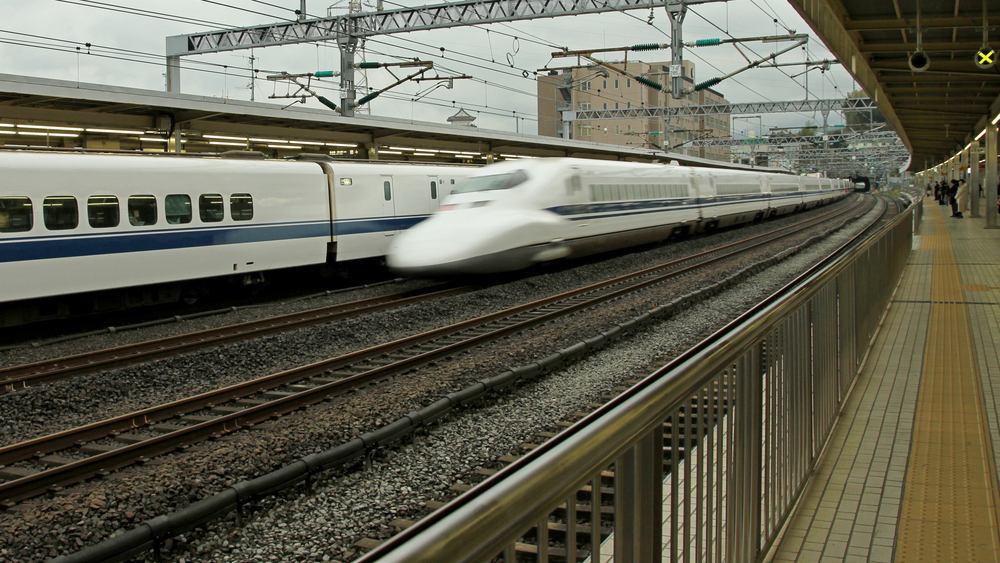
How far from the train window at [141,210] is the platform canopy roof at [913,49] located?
9.15 m

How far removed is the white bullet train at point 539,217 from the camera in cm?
1222

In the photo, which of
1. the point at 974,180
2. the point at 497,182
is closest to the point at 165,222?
the point at 497,182

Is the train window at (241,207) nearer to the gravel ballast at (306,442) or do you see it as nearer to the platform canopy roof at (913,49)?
the gravel ballast at (306,442)

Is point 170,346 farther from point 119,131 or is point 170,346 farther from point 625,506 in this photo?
point 119,131

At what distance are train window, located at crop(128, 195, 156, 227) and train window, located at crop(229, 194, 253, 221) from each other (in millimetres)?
1374

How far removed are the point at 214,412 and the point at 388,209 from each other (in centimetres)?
934

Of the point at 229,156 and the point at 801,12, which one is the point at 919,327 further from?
the point at 229,156

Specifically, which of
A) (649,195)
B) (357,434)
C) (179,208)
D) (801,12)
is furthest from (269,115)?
(357,434)

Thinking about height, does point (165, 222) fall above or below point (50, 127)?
below

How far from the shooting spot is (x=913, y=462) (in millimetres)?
3850

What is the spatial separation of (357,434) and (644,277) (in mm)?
9458

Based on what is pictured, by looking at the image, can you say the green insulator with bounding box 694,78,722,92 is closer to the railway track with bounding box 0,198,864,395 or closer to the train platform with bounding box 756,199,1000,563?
the railway track with bounding box 0,198,864,395

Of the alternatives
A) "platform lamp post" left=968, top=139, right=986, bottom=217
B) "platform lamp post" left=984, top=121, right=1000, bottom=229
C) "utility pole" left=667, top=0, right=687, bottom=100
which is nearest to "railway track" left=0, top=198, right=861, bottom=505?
"utility pole" left=667, top=0, right=687, bottom=100

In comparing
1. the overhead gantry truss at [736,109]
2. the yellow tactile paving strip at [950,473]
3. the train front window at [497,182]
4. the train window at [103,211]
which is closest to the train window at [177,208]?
the train window at [103,211]
